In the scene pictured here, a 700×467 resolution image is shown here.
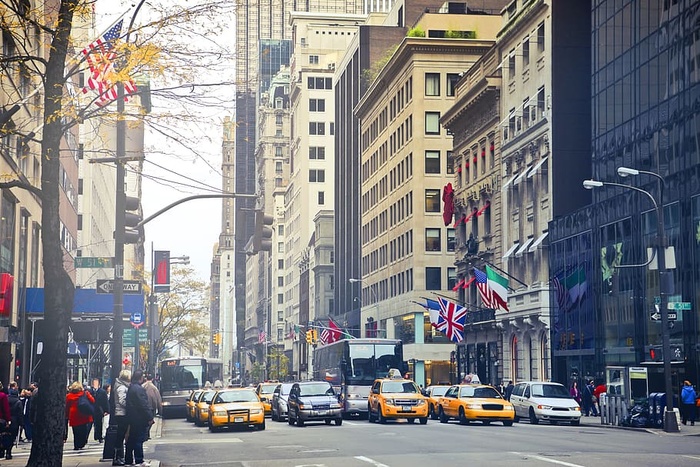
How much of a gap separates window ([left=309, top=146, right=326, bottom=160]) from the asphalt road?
410ft

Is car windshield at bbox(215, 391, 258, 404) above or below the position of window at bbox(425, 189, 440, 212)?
below

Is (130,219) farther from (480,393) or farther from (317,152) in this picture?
(317,152)

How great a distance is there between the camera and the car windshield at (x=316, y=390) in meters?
44.4

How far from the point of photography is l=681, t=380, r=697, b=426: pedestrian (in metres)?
41.7

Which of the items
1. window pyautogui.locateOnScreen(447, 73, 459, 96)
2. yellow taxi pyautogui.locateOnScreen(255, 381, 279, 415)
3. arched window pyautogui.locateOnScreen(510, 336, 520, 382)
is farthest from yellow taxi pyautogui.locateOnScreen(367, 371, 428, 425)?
window pyautogui.locateOnScreen(447, 73, 459, 96)

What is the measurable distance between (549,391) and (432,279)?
4877 centimetres

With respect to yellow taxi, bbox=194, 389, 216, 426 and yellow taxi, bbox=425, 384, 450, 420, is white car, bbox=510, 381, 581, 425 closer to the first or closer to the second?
yellow taxi, bbox=425, 384, 450, 420

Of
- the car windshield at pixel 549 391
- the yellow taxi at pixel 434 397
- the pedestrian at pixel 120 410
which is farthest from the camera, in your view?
the yellow taxi at pixel 434 397

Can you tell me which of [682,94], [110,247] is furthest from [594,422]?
[110,247]

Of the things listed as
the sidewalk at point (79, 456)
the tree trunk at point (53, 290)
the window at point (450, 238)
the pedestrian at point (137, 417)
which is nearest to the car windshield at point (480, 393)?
the sidewalk at point (79, 456)

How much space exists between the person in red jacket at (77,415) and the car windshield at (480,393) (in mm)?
17504

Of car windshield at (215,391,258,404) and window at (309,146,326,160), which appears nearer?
car windshield at (215,391,258,404)

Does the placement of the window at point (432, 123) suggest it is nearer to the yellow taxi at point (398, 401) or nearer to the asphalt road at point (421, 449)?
the yellow taxi at point (398, 401)

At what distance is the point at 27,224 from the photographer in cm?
4912
